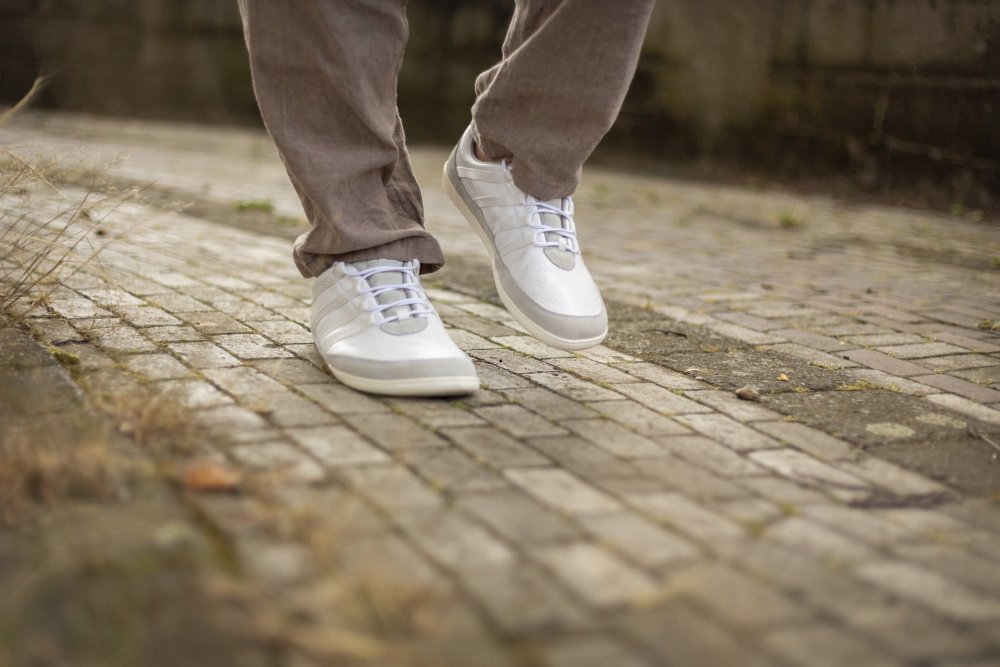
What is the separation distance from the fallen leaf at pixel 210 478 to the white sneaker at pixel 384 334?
48 centimetres

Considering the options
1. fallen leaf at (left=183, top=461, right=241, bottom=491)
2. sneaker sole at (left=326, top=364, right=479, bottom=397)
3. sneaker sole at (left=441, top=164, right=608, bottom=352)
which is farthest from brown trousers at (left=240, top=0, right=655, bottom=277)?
fallen leaf at (left=183, top=461, right=241, bottom=491)

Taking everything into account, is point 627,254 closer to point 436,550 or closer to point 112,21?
point 436,550

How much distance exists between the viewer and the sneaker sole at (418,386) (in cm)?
184

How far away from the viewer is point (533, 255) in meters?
2.12

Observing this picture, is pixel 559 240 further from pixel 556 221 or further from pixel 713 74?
pixel 713 74

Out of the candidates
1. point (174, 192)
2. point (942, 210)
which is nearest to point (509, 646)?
point (174, 192)

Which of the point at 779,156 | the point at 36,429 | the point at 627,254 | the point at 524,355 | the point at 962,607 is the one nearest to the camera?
the point at 962,607

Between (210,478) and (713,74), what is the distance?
6.39 m

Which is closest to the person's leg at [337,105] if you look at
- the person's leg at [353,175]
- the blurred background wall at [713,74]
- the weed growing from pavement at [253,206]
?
the person's leg at [353,175]

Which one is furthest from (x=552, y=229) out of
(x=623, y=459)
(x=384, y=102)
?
(x=623, y=459)

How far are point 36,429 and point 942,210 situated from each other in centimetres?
563

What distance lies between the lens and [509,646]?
3.49ft

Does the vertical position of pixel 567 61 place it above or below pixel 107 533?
above

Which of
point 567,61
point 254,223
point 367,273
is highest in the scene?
point 567,61
